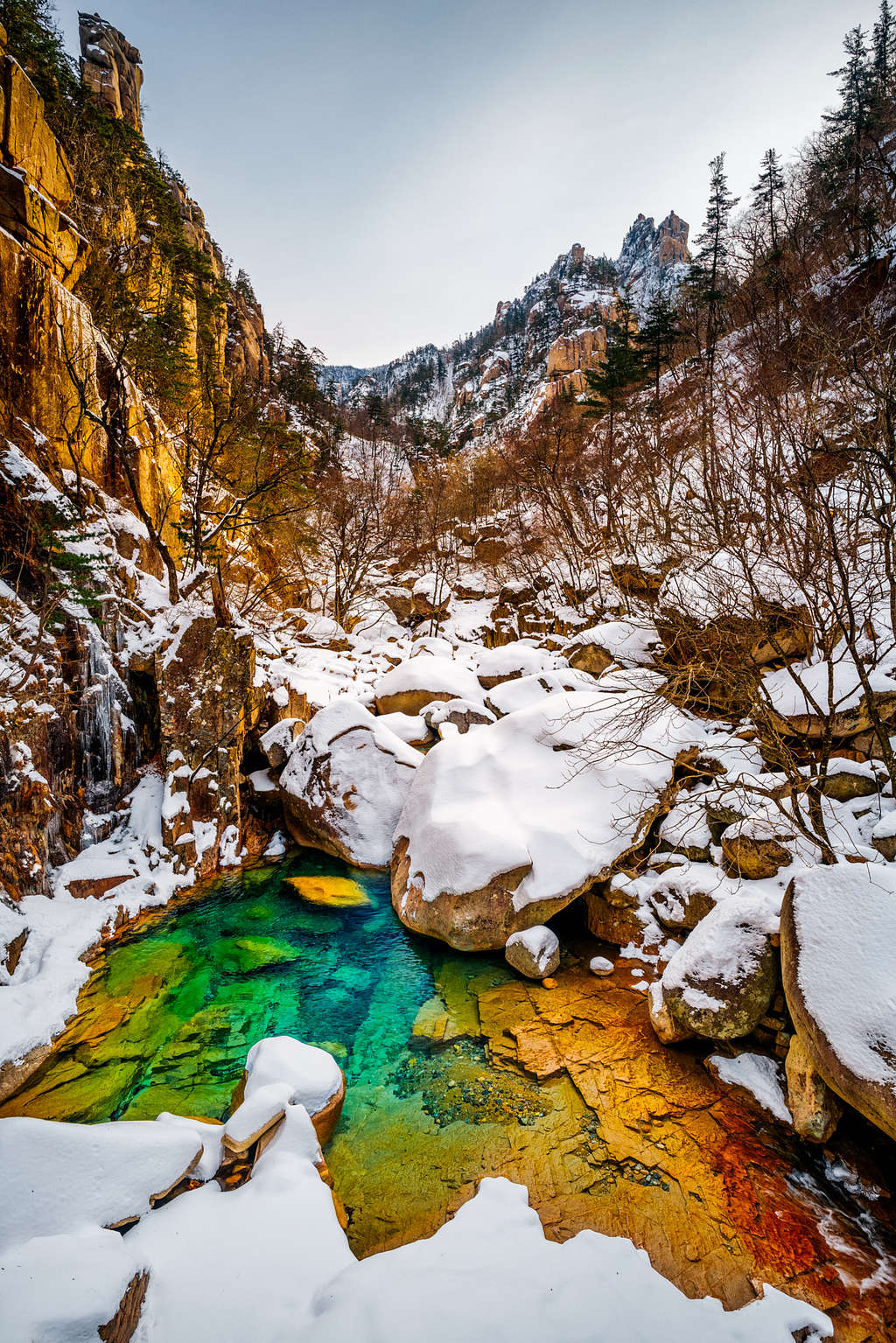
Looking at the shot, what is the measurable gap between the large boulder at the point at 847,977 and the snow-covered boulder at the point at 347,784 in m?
6.11

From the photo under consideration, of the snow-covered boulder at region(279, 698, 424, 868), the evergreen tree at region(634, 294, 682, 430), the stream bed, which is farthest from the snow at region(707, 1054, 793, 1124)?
the evergreen tree at region(634, 294, 682, 430)

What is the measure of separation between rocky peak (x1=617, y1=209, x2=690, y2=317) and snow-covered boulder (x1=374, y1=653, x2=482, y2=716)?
6979 cm

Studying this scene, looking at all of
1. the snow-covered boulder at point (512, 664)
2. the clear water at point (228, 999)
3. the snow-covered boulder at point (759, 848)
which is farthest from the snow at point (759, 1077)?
the snow-covered boulder at point (512, 664)

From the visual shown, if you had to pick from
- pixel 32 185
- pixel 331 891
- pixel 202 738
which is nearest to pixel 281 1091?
pixel 331 891

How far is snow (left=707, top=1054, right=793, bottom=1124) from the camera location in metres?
4.07

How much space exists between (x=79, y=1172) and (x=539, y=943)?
4395 mm

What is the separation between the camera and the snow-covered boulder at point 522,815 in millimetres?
6148

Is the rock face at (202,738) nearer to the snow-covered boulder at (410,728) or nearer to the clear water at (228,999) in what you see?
the clear water at (228,999)

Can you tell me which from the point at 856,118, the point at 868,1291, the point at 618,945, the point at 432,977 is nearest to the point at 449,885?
the point at 432,977

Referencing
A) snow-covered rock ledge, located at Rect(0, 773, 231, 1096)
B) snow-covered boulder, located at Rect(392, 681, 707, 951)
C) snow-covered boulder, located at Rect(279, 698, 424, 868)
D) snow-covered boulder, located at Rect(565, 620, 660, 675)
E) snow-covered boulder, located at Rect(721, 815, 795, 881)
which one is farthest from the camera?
snow-covered boulder, located at Rect(565, 620, 660, 675)

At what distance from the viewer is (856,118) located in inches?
832

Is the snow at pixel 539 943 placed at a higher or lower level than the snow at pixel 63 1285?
lower

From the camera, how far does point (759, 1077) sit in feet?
14.0

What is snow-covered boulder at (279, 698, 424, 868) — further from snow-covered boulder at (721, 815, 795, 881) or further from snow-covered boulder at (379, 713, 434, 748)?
snow-covered boulder at (721, 815, 795, 881)
